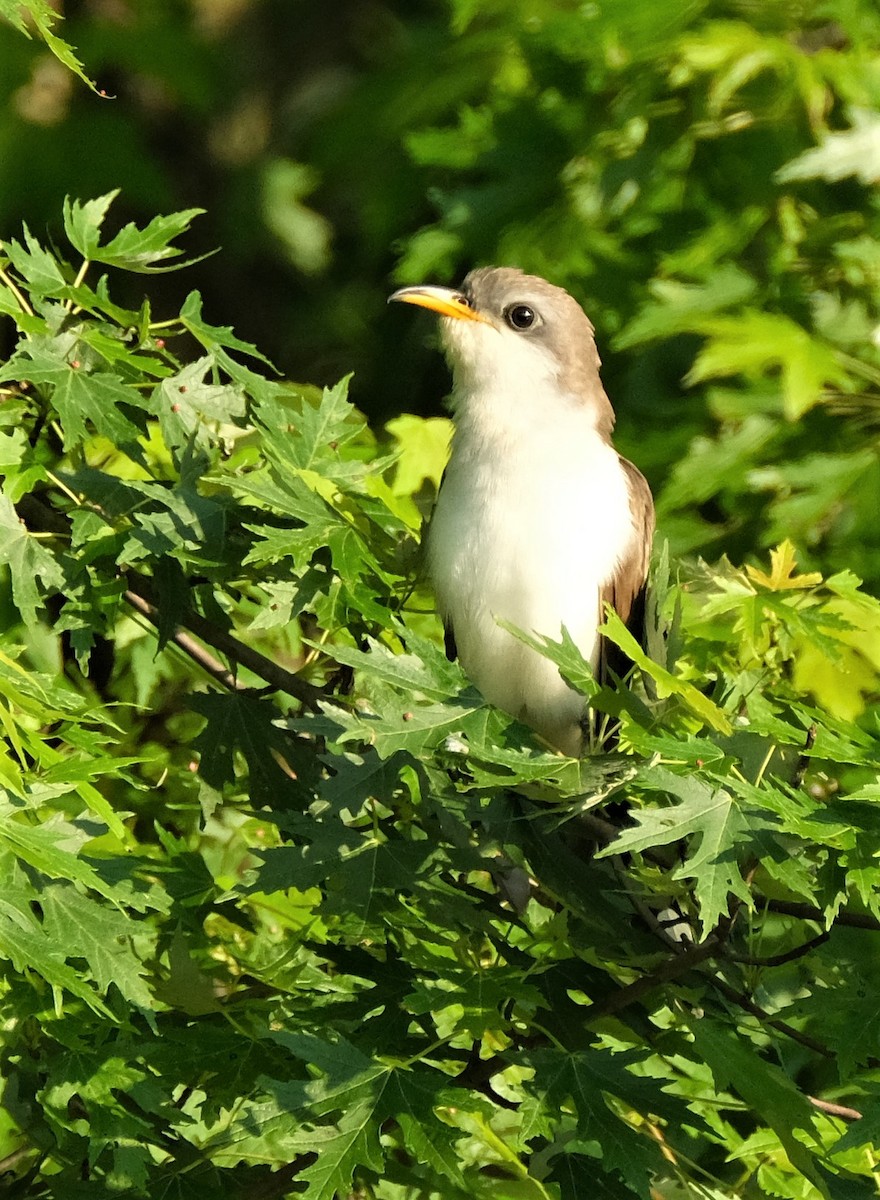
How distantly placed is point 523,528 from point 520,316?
654mm

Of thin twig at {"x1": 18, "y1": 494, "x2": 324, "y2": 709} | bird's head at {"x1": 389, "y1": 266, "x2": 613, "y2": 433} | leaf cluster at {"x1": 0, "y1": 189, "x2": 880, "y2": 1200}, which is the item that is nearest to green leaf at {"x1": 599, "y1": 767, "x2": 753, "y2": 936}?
leaf cluster at {"x1": 0, "y1": 189, "x2": 880, "y2": 1200}

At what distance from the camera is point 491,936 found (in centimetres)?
258

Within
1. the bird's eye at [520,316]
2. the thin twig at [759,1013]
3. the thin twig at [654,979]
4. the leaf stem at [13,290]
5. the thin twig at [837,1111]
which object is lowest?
the thin twig at [837,1111]

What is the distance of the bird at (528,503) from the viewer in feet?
12.5

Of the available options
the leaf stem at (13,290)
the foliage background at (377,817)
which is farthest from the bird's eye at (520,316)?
the leaf stem at (13,290)

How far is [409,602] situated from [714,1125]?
143 cm

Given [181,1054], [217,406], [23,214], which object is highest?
[217,406]

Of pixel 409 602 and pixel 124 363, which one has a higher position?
pixel 124 363

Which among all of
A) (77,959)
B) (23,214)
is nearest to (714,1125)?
(77,959)

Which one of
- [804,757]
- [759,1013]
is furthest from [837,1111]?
[804,757]

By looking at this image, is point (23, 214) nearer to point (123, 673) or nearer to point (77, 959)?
point (123, 673)

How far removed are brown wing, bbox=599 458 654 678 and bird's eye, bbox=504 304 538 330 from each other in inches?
16.1

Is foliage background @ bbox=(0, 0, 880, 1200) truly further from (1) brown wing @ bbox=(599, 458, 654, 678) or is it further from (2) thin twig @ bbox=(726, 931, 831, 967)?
(1) brown wing @ bbox=(599, 458, 654, 678)

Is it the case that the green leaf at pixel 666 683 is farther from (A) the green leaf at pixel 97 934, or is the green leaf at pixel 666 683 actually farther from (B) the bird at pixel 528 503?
(B) the bird at pixel 528 503
